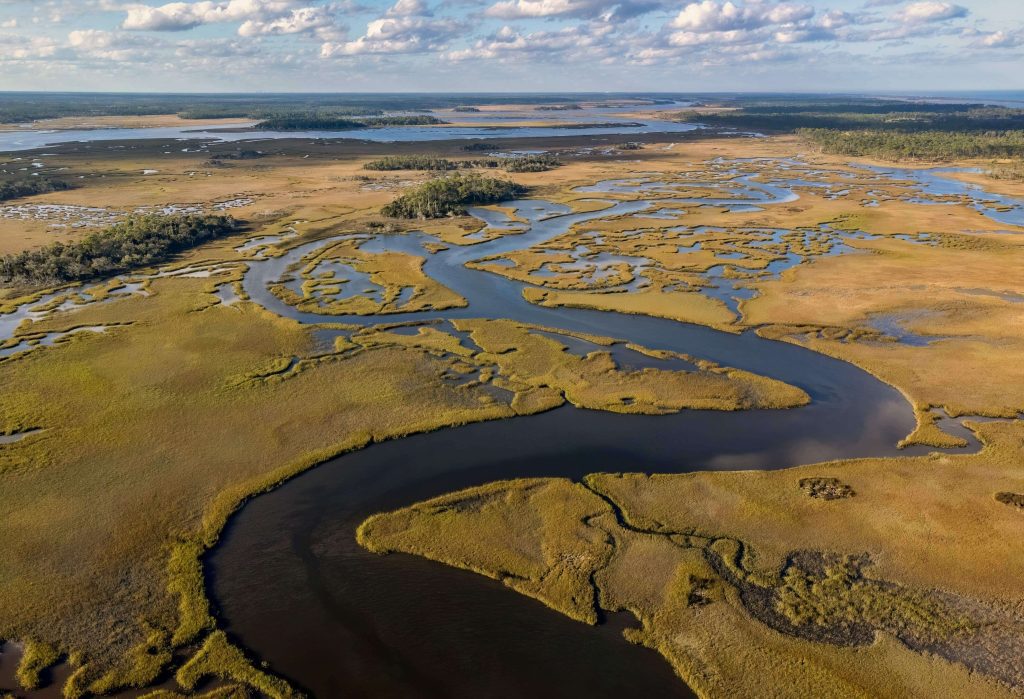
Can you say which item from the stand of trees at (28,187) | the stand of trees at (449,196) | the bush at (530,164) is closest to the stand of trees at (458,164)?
the bush at (530,164)

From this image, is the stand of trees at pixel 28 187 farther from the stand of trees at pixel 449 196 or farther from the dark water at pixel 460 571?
the dark water at pixel 460 571

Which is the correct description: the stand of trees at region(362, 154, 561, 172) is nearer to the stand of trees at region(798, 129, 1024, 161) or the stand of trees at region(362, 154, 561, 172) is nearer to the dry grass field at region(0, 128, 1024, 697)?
the dry grass field at region(0, 128, 1024, 697)

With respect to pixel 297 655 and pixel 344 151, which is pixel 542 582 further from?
pixel 344 151

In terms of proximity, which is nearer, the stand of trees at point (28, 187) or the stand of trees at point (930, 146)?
the stand of trees at point (28, 187)

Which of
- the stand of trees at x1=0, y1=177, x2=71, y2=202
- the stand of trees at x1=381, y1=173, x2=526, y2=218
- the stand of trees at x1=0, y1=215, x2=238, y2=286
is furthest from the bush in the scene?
the stand of trees at x1=0, y1=177, x2=71, y2=202

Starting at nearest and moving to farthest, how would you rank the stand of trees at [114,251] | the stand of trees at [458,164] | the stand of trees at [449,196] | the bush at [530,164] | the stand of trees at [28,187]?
the stand of trees at [114,251] → the stand of trees at [449,196] → the stand of trees at [28,187] → the bush at [530,164] → the stand of trees at [458,164]

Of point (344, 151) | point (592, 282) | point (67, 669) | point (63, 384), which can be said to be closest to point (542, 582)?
point (67, 669)
